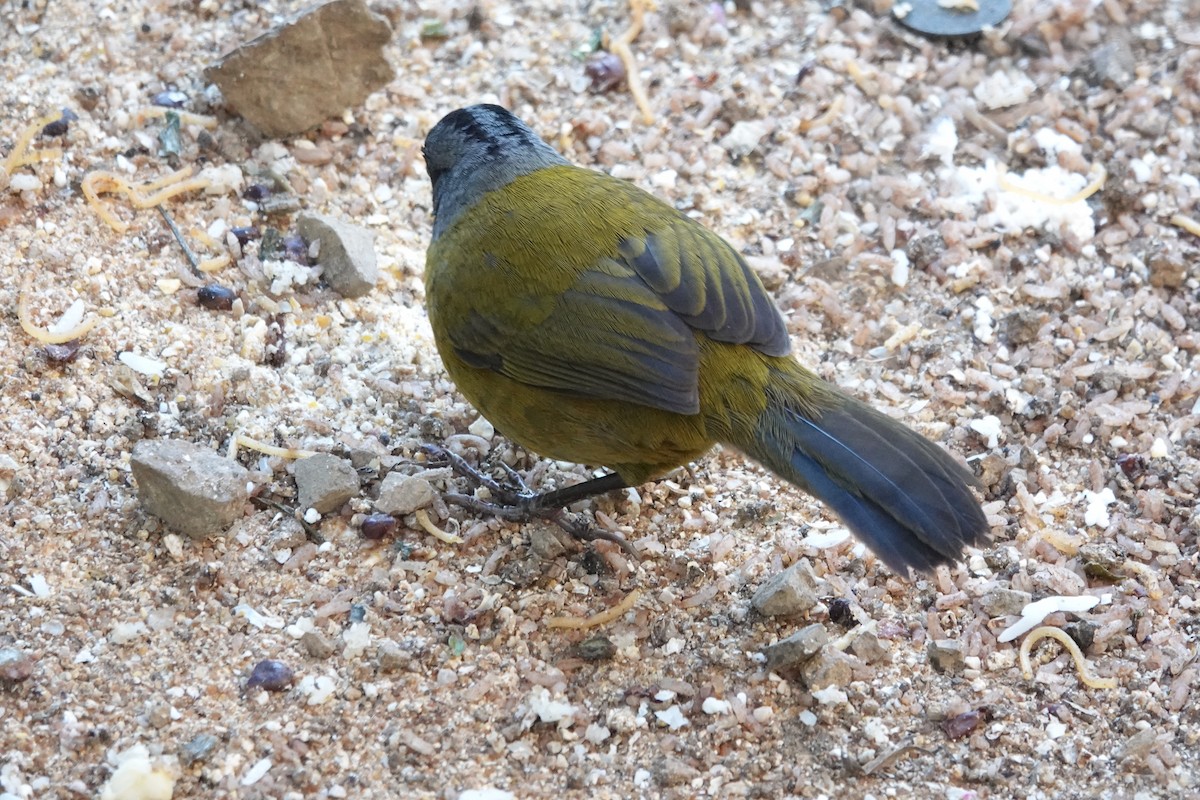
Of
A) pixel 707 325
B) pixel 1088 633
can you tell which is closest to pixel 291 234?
pixel 707 325

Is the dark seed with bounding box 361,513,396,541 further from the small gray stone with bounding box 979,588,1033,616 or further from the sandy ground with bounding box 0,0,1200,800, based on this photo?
the small gray stone with bounding box 979,588,1033,616

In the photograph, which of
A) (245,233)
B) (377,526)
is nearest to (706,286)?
(377,526)

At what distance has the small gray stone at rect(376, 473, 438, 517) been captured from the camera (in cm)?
407

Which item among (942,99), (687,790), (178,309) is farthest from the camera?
(942,99)

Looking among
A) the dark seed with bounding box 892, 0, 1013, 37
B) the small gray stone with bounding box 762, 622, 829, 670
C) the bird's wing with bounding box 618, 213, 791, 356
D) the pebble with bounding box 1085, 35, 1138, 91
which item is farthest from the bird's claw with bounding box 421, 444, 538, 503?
the pebble with bounding box 1085, 35, 1138, 91

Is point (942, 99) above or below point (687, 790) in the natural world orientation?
above

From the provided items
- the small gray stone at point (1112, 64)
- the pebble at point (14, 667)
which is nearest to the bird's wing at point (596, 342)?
the pebble at point (14, 667)

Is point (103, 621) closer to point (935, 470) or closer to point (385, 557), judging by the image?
point (385, 557)

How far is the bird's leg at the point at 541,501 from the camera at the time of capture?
13.7 ft

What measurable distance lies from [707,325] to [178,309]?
1962 mm

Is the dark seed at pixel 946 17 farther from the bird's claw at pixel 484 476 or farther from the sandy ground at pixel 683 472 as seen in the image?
the bird's claw at pixel 484 476

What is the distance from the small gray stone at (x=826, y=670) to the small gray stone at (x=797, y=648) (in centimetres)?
3

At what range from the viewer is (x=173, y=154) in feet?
16.5

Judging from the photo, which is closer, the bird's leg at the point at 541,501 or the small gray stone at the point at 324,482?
the small gray stone at the point at 324,482
